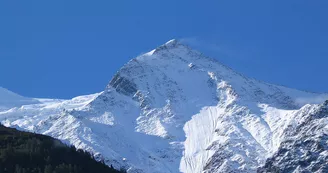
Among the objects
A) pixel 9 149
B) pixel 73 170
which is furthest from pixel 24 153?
pixel 73 170

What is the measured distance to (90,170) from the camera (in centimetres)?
13138

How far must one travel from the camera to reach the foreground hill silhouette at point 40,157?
411 feet

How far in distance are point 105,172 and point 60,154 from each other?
691 cm

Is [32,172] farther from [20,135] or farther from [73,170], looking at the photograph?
[20,135]

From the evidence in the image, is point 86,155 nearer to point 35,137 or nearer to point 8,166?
point 35,137

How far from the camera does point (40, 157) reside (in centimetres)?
13075

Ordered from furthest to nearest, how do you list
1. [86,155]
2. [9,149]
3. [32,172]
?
[86,155] < [9,149] < [32,172]

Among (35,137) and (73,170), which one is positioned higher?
(35,137)

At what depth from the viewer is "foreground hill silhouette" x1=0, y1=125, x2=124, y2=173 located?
125m

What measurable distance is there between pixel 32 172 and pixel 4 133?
2890 cm

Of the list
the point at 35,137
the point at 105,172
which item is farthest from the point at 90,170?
the point at 35,137

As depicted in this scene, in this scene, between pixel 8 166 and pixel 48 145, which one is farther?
pixel 48 145

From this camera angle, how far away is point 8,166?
127375 millimetres

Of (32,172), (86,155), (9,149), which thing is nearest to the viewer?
(32,172)
